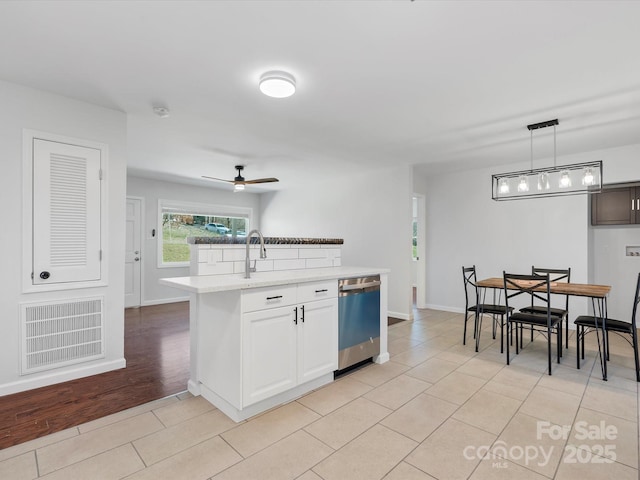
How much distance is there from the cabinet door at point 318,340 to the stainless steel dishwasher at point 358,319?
0.28 feet

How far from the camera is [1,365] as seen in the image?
8.60 ft

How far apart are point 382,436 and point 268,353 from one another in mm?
914

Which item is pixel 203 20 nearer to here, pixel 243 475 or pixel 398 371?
pixel 243 475

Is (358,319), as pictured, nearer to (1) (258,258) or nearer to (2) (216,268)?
(1) (258,258)

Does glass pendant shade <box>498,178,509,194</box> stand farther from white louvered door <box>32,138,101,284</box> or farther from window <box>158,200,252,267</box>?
window <box>158,200,252,267</box>

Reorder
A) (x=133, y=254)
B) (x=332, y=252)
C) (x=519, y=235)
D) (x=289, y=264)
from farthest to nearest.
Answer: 1. (x=133, y=254)
2. (x=519, y=235)
3. (x=332, y=252)
4. (x=289, y=264)

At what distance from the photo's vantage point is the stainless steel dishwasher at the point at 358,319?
2.93 meters

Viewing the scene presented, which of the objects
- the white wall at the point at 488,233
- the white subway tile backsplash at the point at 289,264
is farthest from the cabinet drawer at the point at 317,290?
the white wall at the point at 488,233

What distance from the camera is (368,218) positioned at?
585 centimetres

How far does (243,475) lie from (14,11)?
2844mm

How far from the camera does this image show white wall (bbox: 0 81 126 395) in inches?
104

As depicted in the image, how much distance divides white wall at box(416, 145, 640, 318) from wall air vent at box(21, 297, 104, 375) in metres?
5.15

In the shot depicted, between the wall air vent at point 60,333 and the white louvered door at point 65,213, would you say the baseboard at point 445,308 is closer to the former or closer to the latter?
the wall air vent at point 60,333

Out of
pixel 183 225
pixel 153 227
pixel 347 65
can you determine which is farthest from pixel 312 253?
pixel 183 225
